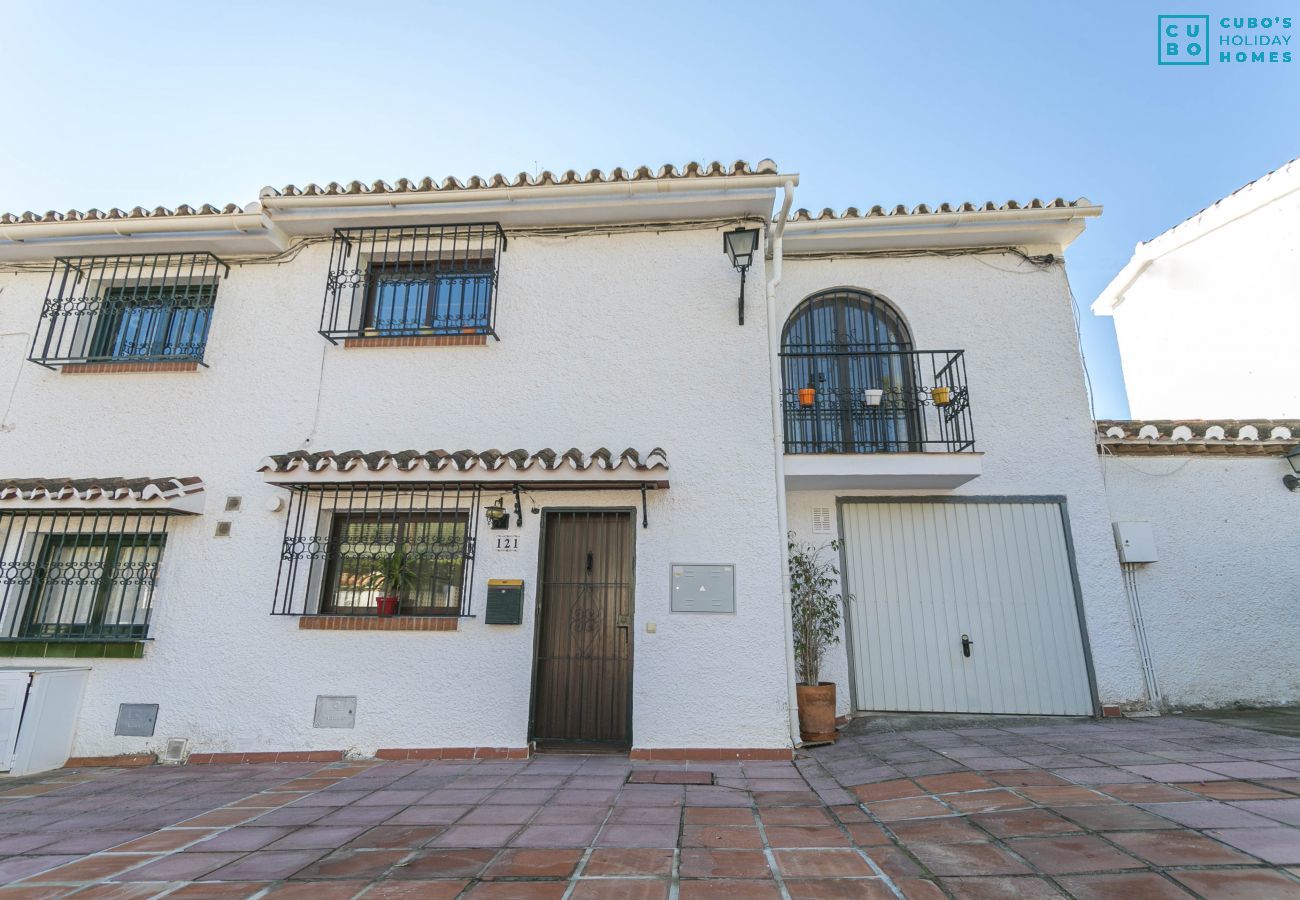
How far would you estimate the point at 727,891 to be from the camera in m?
2.63

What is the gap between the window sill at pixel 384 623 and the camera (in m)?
5.57

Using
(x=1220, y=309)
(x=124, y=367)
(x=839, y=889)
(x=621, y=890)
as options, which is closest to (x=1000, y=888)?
(x=839, y=889)

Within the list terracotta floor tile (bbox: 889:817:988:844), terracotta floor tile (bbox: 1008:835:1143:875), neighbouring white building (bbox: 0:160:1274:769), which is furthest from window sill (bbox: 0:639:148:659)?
terracotta floor tile (bbox: 1008:835:1143:875)

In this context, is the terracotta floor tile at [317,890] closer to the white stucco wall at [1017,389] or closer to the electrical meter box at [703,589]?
the electrical meter box at [703,589]

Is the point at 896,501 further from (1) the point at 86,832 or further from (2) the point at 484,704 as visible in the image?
(1) the point at 86,832

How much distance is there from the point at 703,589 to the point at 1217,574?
584 centimetres

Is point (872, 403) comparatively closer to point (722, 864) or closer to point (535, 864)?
point (722, 864)

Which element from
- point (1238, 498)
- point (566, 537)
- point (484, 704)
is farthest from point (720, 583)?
point (1238, 498)

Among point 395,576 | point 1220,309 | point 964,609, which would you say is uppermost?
point 1220,309

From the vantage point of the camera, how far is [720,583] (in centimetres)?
556

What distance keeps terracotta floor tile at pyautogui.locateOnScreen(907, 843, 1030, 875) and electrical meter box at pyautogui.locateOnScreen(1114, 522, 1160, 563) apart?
5077 millimetres

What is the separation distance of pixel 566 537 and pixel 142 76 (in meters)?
7.88

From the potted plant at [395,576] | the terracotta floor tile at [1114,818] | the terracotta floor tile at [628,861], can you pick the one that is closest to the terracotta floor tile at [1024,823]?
the terracotta floor tile at [1114,818]

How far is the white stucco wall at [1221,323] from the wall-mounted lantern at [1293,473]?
254 cm
